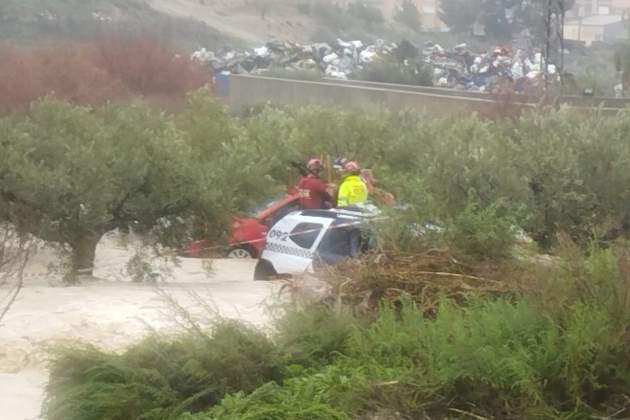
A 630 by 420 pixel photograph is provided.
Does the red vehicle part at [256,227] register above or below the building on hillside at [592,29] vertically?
above

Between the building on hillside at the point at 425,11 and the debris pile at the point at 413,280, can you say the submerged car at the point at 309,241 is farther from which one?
the building on hillside at the point at 425,11

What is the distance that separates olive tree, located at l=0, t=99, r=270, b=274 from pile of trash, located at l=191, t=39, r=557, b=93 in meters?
42.4

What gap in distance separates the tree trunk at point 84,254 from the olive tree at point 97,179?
2cm

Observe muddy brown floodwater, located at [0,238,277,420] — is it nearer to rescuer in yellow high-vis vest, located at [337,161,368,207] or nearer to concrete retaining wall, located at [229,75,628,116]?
rescuer in yellow high-vis vest, located at [337,161,368,207]

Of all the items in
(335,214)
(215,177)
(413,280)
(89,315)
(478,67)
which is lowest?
(478,67)

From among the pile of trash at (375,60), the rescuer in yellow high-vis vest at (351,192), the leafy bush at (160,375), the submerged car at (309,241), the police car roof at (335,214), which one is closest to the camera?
the leafy bush at (160,375)

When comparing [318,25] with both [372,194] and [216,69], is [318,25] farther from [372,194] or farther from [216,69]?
[372,194]

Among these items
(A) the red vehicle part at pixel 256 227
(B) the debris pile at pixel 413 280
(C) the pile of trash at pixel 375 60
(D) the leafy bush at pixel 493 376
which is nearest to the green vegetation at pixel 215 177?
(A) the red vehicle part at pixel 256 227

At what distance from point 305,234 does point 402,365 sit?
31.2ft

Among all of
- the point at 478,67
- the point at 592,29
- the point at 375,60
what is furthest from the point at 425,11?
the point at 375,60

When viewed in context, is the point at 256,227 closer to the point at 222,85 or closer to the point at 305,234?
the point at 305,234

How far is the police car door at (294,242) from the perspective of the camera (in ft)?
61.3

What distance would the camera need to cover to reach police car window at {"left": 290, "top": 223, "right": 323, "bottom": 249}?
61.6ft

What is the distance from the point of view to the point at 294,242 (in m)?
19.3
